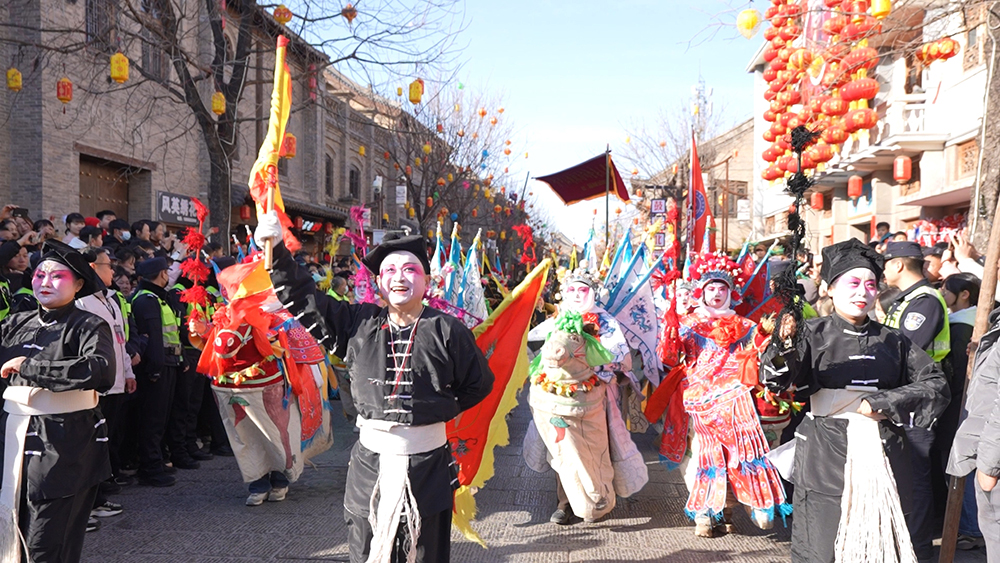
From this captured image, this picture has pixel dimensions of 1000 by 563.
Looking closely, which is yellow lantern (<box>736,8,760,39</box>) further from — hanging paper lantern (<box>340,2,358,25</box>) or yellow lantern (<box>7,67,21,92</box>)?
yellow lantern (<box>7,67,21,92</box>)

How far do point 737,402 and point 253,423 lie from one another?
11.0 ft

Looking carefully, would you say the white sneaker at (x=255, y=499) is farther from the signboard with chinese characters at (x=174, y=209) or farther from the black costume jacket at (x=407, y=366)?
the signboard with chinese characters at (x=174, y=209)

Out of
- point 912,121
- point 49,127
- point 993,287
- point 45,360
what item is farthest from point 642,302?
point 912,121

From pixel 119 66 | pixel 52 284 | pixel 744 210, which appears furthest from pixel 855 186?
pixel 52 284

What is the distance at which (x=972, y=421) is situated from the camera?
322 cm

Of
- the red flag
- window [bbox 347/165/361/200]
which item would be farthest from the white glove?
window [bbox 347/165/361/200]

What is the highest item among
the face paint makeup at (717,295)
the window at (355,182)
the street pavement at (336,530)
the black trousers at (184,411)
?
the window at (355,182)

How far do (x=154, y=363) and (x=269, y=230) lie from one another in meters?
3.50

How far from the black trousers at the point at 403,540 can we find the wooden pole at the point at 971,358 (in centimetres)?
262

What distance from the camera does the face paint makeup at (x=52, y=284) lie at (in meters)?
3.68

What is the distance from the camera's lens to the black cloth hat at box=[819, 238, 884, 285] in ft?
11.9

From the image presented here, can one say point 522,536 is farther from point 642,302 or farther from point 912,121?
point 912,121

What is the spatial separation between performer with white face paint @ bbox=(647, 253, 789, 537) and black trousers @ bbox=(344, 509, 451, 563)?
2.24 m

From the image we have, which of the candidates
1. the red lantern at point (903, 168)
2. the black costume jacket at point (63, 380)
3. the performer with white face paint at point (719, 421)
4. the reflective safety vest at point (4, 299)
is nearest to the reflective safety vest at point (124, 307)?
the reflective safety vest at point (4, 299)
